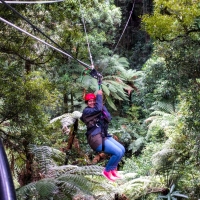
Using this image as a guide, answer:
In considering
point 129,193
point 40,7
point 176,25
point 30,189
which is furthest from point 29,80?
point 129,193

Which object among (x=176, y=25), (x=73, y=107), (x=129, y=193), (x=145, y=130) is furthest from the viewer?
(x=145, y=130)

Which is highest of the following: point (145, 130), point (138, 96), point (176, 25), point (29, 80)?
point (176, 25)

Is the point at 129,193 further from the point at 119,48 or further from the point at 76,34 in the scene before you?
the point at 119,48

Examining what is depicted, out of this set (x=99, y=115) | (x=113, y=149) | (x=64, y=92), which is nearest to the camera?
(x=99, y=115)

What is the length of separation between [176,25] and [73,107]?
18.6ft

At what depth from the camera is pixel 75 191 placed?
386 cm

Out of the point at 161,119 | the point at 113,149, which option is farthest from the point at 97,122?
the point at 161,119

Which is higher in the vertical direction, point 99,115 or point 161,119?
point 99,115

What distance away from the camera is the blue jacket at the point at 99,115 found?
3.17m

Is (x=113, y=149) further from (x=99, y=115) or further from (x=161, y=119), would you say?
(x=161, y=119)

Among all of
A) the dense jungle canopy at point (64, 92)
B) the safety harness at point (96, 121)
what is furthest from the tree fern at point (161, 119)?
the safety harness at point (96, 121)

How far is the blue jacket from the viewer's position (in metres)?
3.17

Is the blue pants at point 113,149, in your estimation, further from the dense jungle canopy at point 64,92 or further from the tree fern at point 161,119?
A: the tree fern at point 161,119

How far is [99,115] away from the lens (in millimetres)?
3207
